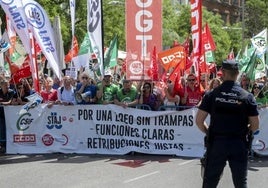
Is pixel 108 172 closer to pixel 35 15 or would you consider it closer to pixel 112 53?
pixel 35 15

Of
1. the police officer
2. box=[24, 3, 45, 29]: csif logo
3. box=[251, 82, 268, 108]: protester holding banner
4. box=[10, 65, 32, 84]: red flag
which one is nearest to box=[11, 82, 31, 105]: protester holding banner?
box=[10, 65, 32, 84]: red flag

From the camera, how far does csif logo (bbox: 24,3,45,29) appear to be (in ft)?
38.6

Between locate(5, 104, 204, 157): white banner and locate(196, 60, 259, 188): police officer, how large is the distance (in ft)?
16.5

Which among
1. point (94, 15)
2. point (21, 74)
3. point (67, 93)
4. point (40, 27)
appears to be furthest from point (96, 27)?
point (21, 74)

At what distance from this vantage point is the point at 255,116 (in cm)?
595

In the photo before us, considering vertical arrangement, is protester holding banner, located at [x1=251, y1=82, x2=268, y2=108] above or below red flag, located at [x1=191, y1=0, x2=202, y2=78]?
below

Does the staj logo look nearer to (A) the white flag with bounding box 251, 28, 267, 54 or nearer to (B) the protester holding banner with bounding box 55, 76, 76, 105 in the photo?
(B) the protester holding banner with bounding box 55, 76, 76, 105

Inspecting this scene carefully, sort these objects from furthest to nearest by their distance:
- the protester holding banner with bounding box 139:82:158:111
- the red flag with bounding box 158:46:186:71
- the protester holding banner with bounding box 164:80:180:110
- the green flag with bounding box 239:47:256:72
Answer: the green flag with bounding box 239:47:256:72 < the red flag with bounding box 158:46:186:71 < the protester holding banner with bounding box 139:82:158:111 < the protester holding banner with bounding box 164:80:180:110

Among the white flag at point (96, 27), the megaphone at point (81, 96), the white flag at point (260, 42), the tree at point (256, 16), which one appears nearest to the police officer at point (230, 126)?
the megaphone at point (81, 96)

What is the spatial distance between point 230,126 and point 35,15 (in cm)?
697

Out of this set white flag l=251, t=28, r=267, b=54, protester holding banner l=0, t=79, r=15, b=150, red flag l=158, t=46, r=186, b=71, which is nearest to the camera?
protester holding banner l=0, t=79, r=15, b=150

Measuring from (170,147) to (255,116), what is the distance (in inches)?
208

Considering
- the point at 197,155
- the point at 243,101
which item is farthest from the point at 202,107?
the point at 197,155

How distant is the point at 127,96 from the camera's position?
11500mm
